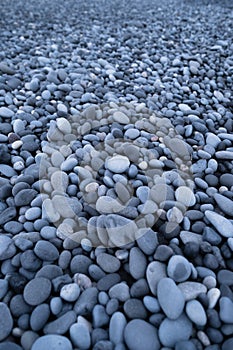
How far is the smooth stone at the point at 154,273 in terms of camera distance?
51.9 inches

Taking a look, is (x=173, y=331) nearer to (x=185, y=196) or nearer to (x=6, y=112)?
(x=185, y=196)

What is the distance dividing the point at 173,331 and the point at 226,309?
0.22 m

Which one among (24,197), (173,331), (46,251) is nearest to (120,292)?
(173,331)

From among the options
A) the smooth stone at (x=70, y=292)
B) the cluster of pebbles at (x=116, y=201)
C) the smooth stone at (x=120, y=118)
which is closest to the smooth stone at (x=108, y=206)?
the cluster of pebbles at (x=116, y=201)

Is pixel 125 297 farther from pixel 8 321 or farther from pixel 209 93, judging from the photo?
pixel 209 93

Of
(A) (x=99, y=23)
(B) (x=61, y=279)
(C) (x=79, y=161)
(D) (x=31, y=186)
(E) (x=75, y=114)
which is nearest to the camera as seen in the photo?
(B) (x=61, y=279)

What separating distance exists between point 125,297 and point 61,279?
0.87 feet

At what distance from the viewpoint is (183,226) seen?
5.15 ft

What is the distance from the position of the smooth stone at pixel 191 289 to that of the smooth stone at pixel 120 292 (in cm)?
21

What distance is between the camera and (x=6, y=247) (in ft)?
4.76

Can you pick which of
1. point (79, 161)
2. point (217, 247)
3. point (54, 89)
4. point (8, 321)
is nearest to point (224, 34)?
point (54, 89)

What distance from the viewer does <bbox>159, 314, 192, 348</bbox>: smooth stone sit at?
1.18 metres

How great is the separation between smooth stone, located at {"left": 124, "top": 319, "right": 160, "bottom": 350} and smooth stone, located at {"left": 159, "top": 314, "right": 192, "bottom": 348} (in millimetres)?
28

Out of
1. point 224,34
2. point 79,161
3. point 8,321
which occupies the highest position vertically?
point 224,34
